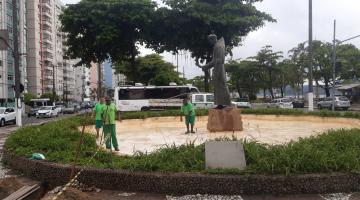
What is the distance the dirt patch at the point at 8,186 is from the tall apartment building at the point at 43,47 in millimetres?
77897

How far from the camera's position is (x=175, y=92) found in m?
36.7

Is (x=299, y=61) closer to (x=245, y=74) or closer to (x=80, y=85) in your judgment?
(x=245, y=74)

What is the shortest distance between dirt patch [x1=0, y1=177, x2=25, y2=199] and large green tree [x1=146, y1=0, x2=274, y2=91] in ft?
80.3

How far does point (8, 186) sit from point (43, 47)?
3766 inches

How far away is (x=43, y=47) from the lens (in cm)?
9831

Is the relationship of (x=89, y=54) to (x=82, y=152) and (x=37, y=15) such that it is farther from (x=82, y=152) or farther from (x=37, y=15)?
(x=37, y=15)

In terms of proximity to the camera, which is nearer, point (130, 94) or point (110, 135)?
point (110, 135)

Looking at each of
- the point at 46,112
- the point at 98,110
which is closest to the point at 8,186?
the point at 98,110

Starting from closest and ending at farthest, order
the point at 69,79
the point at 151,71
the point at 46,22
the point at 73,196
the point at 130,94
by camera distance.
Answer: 1. the point at 73,196
2. the point at 130,94
3. the point at 151,71
4. the point at 46,22
5. the point at 69,79

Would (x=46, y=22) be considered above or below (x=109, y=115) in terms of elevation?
above

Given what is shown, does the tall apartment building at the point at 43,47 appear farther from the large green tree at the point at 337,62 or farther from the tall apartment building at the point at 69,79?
the large green tree at the point at 337,62

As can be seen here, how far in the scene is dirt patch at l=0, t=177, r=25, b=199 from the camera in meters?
7.39

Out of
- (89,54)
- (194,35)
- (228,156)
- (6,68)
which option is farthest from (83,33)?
(6,68)

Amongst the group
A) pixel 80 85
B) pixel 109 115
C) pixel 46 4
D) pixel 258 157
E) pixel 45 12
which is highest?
pixel 46 4
